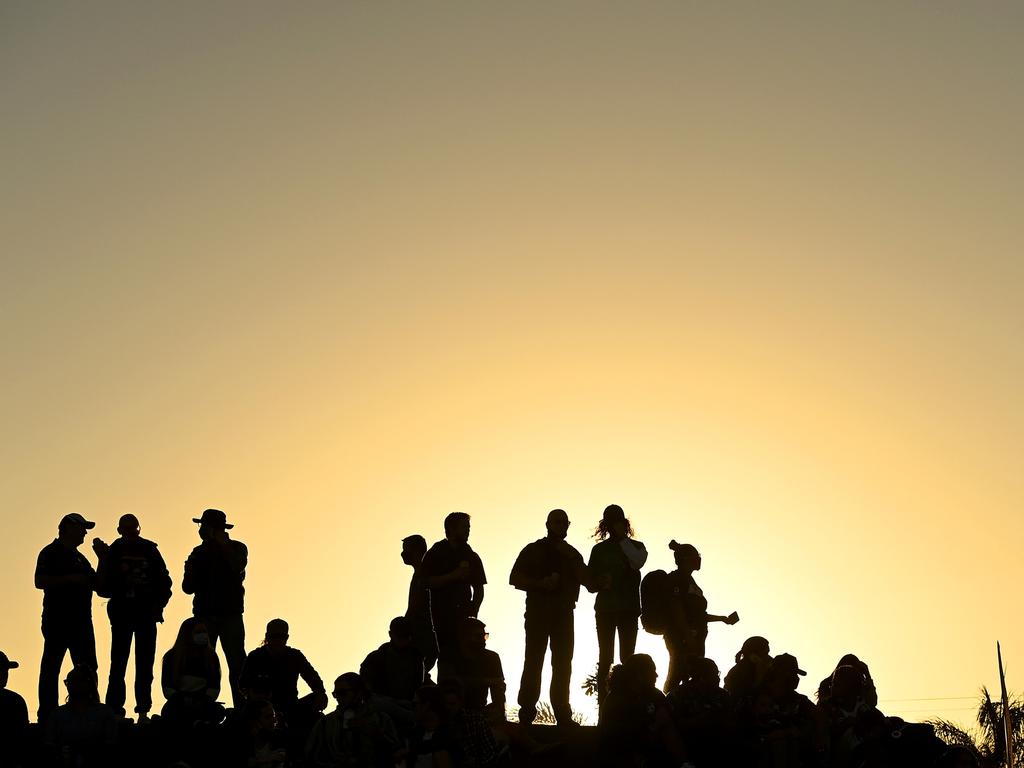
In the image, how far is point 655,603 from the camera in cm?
1725

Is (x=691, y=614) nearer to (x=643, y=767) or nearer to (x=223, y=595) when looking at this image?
(x=643, y=767)

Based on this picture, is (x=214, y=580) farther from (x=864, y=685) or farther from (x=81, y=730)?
(x=864, y=685)

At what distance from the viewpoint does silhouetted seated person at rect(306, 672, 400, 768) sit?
14953 mm

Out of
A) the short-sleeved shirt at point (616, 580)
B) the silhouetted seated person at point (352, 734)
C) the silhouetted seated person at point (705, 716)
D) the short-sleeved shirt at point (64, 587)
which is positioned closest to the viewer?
the silhouetted seated person at point (352, 734)

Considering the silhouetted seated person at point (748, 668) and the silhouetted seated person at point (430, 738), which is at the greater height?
the silhouetted seated person at point (748, 668)

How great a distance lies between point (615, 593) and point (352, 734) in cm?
352

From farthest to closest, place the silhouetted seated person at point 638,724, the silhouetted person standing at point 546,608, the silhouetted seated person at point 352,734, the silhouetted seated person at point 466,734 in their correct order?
the silhouetted person standing at point 546,608 → the silhouetted seated person at point 352,734 → the silhouetted seated person at point 466,734 → the silhouetted seated person at point 638,724

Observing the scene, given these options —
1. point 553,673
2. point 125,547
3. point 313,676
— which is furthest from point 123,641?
point 553,673

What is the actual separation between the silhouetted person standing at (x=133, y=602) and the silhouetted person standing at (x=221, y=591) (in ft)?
1.18

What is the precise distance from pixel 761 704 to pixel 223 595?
5679 mm

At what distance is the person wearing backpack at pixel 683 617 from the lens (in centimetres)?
1722

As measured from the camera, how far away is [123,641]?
54.1 ft

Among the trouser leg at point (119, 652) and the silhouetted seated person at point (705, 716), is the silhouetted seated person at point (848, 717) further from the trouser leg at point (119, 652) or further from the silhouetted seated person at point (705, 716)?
the trouser leg at point (119, 652)

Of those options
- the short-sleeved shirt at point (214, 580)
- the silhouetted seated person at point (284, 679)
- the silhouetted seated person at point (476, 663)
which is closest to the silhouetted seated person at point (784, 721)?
the silhouetted seated person at point (476, 663)
